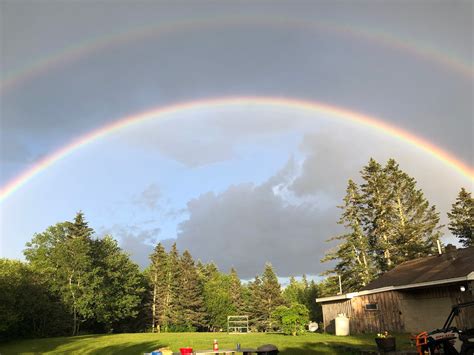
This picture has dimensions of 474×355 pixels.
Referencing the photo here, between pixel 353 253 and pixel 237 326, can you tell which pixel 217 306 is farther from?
pixel 353 253

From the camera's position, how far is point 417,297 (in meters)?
23.1

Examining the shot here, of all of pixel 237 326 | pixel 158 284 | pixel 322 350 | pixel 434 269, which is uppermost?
pixel 158 284

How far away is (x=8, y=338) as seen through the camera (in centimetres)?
3666

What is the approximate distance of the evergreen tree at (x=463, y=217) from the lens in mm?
45875

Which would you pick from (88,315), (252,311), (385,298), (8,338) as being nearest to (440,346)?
(385,298)

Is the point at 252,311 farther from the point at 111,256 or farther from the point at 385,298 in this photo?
the point at 385,298

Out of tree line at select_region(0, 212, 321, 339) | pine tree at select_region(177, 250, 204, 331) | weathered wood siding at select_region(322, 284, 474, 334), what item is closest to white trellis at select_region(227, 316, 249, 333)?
tree line at select_region(0, 212, 321, 339)

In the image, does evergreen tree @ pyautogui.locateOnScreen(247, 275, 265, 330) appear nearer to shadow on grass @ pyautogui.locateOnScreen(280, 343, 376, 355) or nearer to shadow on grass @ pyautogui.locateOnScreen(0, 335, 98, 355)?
shadow on grass @ pyautogui.locateOnScreen(0, 335, 98, 355)

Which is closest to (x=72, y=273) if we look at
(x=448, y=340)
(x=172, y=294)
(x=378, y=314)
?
(x=172, y=294)

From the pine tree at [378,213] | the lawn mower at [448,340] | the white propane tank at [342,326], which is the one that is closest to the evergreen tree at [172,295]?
the pine tree at [378,213]

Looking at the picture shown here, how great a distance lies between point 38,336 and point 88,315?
6.87 metres

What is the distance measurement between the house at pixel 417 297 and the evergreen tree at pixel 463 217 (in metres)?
21.6

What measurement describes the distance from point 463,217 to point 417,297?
28773 mm

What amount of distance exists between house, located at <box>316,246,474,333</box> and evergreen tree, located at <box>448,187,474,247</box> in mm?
21573
